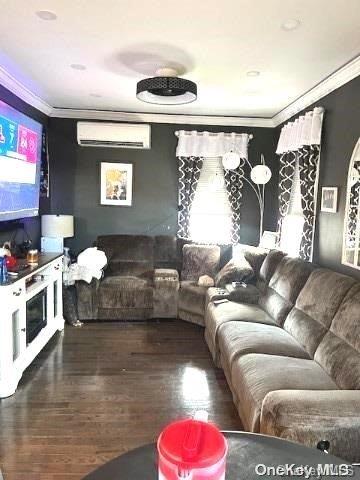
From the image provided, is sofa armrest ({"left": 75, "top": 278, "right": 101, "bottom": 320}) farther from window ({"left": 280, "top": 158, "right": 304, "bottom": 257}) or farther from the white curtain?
window ({"left": 280, "top": 158, "right": 304, "bottom": 257})

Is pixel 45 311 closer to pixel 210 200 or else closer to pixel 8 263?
pixel 8 263

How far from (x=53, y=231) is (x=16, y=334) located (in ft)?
6.05

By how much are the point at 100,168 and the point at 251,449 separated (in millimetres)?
4614

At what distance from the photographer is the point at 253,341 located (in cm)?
280

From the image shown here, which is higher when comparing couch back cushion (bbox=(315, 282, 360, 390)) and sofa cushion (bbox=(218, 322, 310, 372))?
couch back cushion (bbox=(315, 282, 360, 390))

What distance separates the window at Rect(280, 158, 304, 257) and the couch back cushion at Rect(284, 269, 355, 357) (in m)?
1.07

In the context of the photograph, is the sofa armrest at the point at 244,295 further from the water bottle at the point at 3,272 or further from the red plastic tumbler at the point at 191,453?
the red plastic tumbler at the point at 191,453

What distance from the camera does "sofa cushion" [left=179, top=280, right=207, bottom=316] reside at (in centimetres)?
445

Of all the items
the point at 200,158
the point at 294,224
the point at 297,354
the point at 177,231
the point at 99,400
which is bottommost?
the point at 99,400

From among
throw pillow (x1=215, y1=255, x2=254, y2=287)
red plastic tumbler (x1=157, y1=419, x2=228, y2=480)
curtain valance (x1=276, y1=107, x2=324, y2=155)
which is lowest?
throw pillow (x1=215, y1=255, x2=254, y2=287)

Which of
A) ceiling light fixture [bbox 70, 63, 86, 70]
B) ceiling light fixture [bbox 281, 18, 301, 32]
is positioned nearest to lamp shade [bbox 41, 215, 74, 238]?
ceiling light fixture [bbox 70, 63, 86, 70]

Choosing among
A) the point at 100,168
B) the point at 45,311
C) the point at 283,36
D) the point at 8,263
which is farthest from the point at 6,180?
the point at 283,36

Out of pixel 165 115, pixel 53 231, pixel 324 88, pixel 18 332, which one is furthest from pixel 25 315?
pixel 324 88

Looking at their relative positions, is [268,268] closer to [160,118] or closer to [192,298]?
[192,298]
